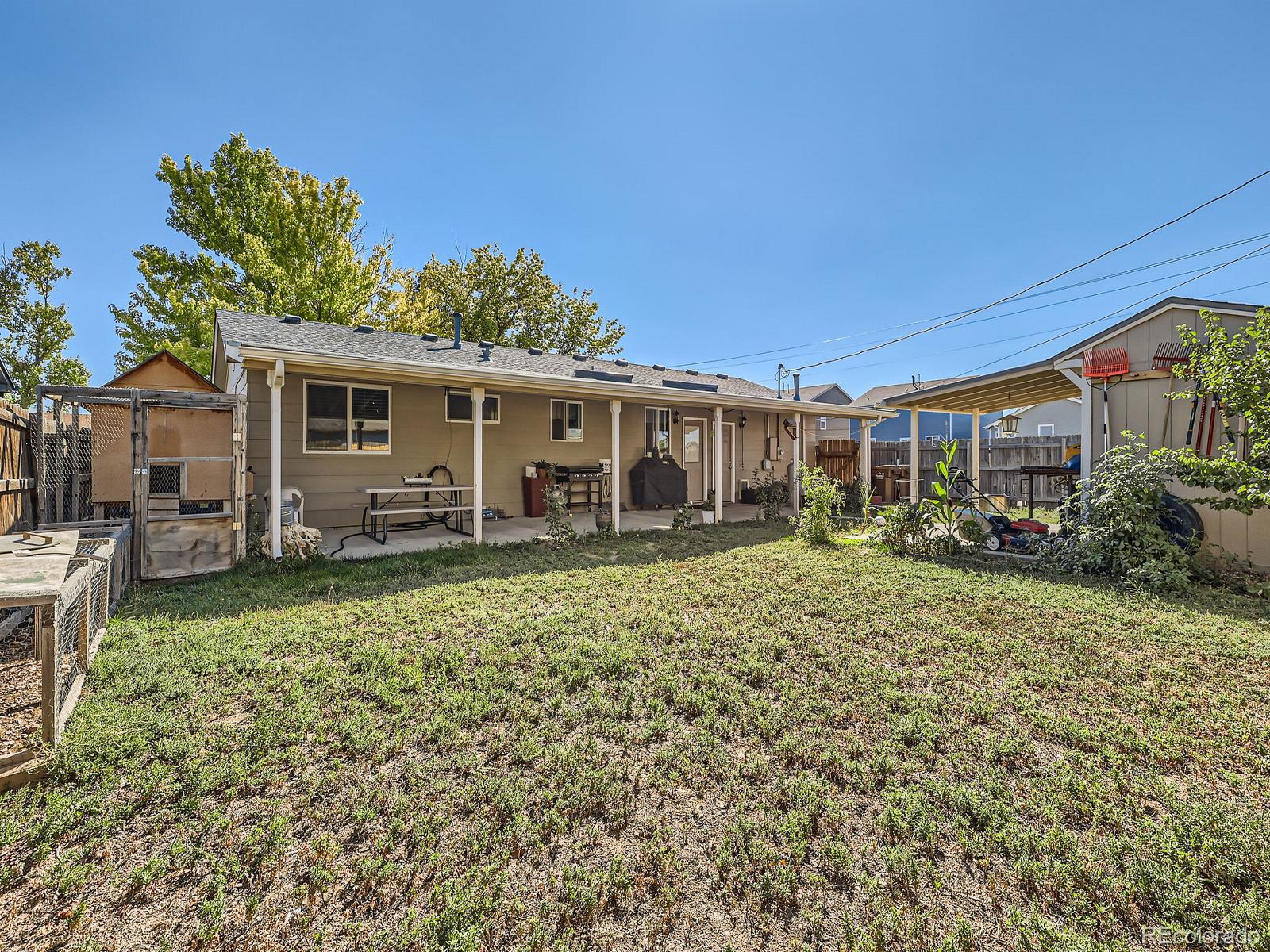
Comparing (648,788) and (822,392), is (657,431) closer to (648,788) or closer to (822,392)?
(648,788)

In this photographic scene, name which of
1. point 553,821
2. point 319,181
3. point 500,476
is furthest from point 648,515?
point 319,181

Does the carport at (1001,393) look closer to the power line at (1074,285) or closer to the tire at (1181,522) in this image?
the tire at (1181,522)

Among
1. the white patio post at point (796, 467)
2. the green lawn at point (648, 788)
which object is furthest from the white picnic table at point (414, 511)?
the white patio post at point (796, 467)

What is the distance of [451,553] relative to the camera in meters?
6.53

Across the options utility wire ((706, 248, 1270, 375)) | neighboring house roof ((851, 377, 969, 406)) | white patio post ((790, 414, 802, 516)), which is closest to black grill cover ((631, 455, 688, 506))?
white patio post ((790, 414, 802, 516))

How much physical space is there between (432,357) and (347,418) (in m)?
1.70

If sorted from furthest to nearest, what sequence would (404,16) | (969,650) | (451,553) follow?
1. (404,16)
2. (451,553)
3. (969,650)

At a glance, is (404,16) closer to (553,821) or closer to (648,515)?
(648,515)

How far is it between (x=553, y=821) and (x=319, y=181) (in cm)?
1875

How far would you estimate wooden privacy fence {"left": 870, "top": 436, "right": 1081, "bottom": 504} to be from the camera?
13.2 metres

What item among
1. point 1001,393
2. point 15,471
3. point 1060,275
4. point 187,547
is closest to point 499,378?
point 187,547

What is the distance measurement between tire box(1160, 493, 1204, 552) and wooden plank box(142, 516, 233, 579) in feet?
31.8

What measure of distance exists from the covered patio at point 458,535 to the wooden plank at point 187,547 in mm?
1110

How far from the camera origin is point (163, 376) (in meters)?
7.18
